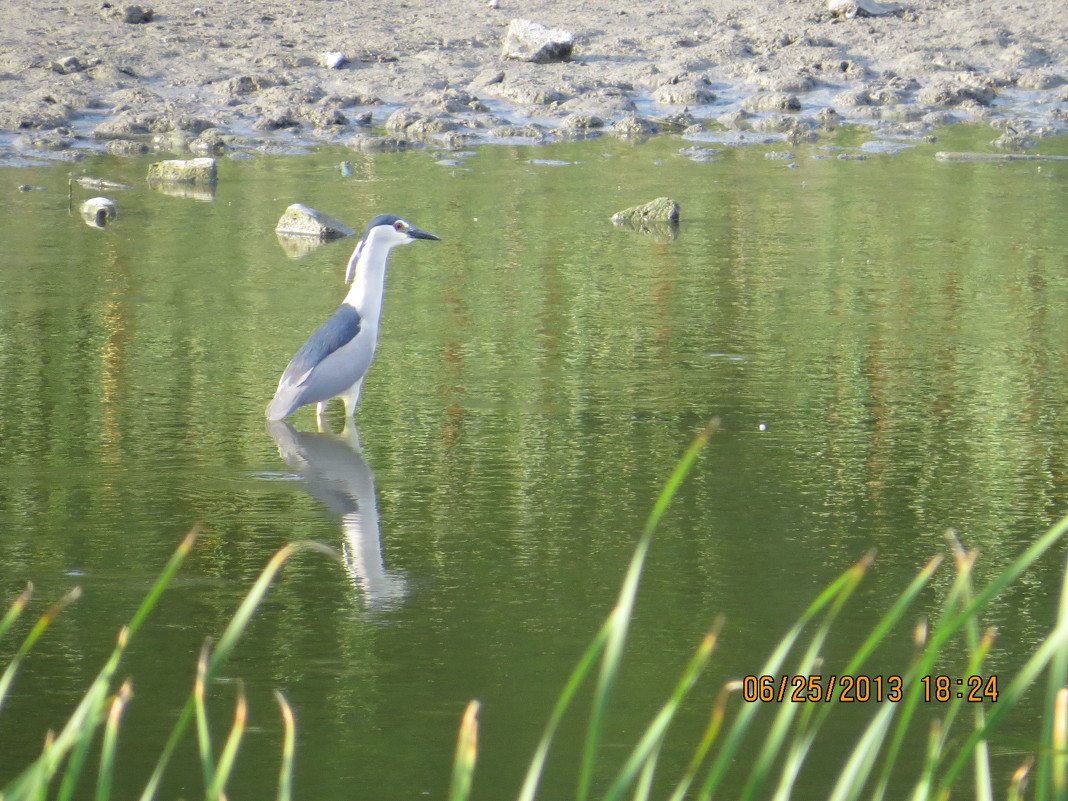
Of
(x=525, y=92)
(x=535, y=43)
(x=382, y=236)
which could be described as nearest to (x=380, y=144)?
(x=525, y=92)

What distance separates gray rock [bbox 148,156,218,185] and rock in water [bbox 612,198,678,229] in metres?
3.60

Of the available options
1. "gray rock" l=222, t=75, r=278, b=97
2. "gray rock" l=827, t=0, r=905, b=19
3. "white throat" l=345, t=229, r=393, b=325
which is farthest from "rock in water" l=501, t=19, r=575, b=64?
"white throat" l=345, t=229, r=393, b=325

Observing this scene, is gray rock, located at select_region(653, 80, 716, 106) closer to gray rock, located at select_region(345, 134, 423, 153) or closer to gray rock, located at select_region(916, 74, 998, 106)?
gray rock, located at select_region(916, 74, 998, 106)

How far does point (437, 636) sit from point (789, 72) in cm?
1470

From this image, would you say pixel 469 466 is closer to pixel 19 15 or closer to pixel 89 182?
pixel 89 182

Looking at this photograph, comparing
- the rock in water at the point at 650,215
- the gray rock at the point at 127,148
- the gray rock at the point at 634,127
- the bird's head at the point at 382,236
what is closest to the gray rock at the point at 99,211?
the gray rock at the point at 127,148

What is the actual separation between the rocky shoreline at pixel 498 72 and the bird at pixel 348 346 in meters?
7.94

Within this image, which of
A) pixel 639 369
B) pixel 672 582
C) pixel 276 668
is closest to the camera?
pixel 276 668

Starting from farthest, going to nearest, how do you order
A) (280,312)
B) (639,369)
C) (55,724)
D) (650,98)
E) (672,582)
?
(650,98) < (280,312) < (639,369) < (672,582) < (55,724)

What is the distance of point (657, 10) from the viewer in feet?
64.9

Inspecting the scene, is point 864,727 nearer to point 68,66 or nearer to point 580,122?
point 580,122

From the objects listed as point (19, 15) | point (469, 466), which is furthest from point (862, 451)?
point (19, 15)

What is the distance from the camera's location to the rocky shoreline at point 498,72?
15.9 meters

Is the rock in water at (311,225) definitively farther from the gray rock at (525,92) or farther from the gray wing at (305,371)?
the gray rock at (525,92)
